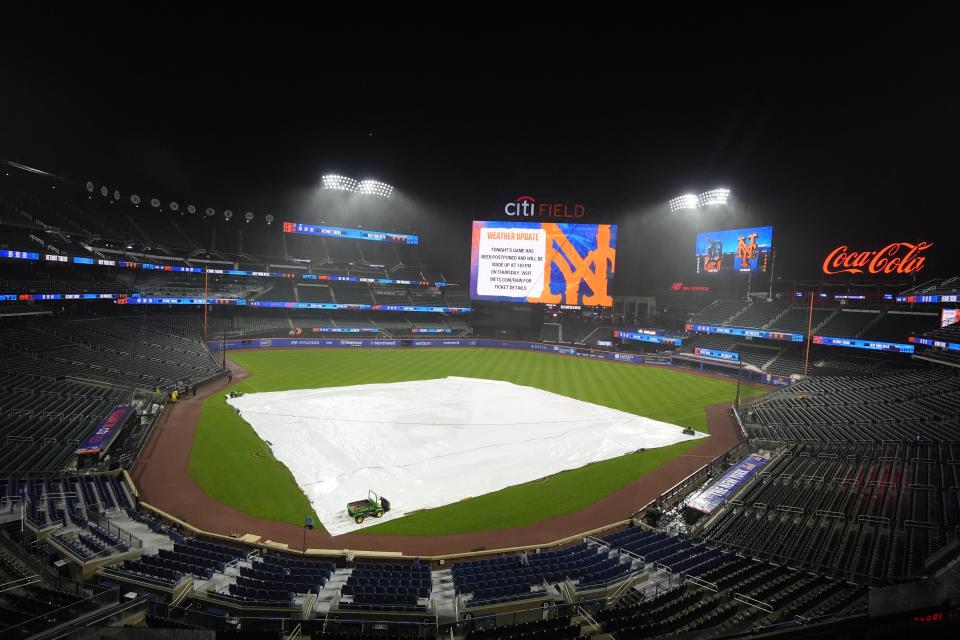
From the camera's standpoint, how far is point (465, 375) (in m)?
41.7

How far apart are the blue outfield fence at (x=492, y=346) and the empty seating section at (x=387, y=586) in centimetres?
3970

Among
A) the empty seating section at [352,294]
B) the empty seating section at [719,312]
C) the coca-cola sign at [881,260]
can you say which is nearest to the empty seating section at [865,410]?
the coca-cola sign at [881,260]

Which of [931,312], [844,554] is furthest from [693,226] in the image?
[844,554]

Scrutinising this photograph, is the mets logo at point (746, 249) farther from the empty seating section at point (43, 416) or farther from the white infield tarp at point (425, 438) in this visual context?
the empty seating section at point (43, 416)

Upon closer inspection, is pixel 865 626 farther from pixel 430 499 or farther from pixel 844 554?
pixel 430 499

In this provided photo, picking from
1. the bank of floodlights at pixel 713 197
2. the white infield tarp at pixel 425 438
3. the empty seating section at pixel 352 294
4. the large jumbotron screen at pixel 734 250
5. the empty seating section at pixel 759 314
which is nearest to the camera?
the white infield tarp at pixel 425 438

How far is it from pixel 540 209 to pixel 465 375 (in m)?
25.6

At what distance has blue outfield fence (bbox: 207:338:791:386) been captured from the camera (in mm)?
46188

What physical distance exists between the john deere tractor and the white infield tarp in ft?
0.86

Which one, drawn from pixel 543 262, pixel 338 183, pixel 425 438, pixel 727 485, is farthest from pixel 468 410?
pixel 338 183

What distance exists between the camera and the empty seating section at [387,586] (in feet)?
32.3

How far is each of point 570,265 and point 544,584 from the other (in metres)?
47.6

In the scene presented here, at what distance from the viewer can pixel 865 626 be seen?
338cm

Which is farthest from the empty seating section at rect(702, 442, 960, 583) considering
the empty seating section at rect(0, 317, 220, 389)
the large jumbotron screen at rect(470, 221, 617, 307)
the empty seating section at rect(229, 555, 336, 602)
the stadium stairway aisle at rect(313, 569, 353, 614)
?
the large jumbotron screen at rect(470, 221, 617, 307)
